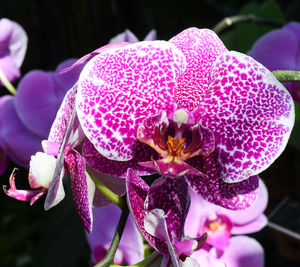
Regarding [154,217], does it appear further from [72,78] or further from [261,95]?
[72,78]

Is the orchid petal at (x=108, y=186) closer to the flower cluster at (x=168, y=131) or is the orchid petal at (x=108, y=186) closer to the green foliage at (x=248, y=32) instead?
the flower cluster at (x=168, y=131)

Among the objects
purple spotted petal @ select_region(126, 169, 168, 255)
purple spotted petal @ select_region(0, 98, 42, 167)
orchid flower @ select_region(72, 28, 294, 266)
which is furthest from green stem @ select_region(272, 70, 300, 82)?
purple spotted petal @ select_region(0, 98, 42, 167)

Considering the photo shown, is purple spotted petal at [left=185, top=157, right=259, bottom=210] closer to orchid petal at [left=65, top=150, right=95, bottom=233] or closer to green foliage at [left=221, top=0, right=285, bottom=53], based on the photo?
orchid petal at [left=65, top=150, right=95, bottom=233]

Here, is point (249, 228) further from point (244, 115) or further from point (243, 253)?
point (244, 115)

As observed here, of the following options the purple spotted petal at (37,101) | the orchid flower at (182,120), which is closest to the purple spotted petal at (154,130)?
the orchid flower at (182,120)

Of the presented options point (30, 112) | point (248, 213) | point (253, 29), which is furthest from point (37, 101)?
point (253, 29)

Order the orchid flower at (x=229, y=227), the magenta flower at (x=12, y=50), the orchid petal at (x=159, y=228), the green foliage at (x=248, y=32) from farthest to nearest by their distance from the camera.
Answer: the green foliage at (x=248, y=32)
the magenta flower at (x=12, y=50)
the orchid flower at (x=229, y=227)
the orchid petal at (x=159, y=228)

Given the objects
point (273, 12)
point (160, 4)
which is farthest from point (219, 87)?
point (160, 4)
